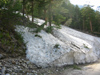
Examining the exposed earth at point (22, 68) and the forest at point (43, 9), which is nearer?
the exposed earth at point (22, 68)

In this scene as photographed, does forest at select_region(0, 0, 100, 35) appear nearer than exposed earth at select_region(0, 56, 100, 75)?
No

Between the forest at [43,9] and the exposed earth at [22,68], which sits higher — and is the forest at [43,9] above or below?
above

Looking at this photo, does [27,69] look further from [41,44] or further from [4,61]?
[41,44]

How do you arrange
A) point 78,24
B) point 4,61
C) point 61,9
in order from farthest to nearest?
1. point 78,24
2. point 61,9
3. point 4,61

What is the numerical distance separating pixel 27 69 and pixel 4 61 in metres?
1.75

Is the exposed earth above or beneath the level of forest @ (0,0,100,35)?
beneath

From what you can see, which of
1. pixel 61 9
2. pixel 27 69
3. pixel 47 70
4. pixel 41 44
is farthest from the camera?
pixel 61 9

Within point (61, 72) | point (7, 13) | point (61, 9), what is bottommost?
point (61, 72)

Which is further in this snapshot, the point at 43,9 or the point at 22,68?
the point at 43,9

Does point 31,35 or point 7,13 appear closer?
point 7,13

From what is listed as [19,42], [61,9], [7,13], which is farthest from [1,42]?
[61,9]

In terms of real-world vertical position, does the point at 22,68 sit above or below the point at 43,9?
below

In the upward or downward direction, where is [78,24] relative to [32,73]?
upward

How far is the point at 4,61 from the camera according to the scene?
685 cm
